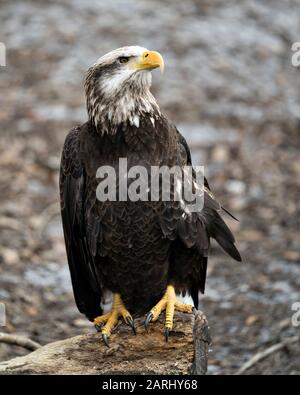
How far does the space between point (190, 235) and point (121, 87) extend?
953 millimetres

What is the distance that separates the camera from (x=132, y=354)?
15.3ft

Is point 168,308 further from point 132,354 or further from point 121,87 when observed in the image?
point 121,87

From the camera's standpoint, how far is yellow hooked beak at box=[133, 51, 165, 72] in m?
4.55

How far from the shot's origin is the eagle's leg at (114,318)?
4805 millimetres

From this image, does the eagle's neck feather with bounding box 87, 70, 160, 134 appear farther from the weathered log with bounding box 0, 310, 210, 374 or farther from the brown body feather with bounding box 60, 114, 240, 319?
the weathered log with bounding box 0, 310, 210, 374

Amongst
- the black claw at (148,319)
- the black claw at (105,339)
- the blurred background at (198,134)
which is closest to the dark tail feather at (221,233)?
the black claw at (148,319)

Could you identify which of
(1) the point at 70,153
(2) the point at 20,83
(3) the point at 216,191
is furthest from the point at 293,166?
(1) the point at 70,153

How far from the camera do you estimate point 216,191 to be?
8.40m

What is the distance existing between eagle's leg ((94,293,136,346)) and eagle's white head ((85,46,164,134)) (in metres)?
1.07
